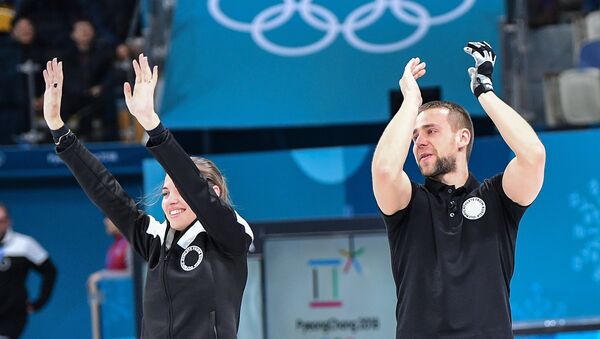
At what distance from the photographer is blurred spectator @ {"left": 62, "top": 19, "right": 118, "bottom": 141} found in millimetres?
11680

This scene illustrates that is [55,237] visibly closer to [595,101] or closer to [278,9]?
[278,9]

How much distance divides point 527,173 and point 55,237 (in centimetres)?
974

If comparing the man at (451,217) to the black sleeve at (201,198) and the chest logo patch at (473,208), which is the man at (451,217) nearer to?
the chest logo patch at (473,208)

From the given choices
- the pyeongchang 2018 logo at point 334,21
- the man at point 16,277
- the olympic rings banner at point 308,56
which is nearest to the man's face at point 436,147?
the olympic rings banner at point 308,56

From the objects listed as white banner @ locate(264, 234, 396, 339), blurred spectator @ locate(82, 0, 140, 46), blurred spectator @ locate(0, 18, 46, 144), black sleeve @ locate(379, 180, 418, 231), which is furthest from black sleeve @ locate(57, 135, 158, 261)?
blurred spectator @ locate(82, 0, 140, 46)

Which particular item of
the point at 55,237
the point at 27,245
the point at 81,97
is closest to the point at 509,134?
the point at 27,245

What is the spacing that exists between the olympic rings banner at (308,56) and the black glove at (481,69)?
4.85m

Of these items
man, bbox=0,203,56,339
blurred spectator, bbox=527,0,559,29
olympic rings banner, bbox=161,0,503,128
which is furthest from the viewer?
blurred spectator, bbox=527,0,559,29

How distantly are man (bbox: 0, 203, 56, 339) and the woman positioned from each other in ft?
19.6

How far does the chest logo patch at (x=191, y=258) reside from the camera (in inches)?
173

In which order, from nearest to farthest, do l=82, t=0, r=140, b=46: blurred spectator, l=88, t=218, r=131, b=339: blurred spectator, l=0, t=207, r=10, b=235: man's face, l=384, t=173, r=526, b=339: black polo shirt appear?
l=384, t=173, r=526, b=339: black polo shirt → l=88, t=218, r=131, b=339: blurred spectator → l=0, t=207, r=10, b=235: man's face → l=82, t=0, r=140, b=46: blurred spectator

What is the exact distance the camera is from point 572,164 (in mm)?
8664

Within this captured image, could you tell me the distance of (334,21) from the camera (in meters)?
9.71

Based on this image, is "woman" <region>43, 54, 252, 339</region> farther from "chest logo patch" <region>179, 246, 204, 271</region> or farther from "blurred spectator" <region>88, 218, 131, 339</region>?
"blurred spectator" <region>88, 218, 131, 339</region>
